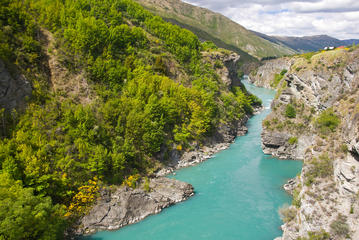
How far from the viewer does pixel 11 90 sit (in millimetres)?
37812

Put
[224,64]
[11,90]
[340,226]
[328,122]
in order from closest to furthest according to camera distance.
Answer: [340,226] < [328,122] < [11,90] < [224,64]

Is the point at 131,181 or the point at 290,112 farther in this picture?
the point at 290,112

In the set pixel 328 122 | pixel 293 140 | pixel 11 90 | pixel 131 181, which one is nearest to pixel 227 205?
pixel 131 181

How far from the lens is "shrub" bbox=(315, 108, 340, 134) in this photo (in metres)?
29.3

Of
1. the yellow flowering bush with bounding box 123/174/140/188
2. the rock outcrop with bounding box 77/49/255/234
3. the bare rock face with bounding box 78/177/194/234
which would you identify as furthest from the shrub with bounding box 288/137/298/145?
the yellow flowering bush with bounding box 123/174/140/188

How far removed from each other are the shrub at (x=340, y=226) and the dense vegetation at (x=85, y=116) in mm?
27089

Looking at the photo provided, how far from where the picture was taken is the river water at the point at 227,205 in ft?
103

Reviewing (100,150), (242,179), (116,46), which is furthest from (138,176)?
(116,46)

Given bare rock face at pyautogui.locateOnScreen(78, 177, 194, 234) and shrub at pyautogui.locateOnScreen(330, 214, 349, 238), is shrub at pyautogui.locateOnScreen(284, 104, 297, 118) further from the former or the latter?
shrub at pyautogui.locateOnScreen(330, 214, 349, 238)

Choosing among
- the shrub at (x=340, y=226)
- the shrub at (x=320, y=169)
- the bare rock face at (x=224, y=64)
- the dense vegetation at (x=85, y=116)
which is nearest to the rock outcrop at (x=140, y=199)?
the dense vegetation at (x=85, y=116)

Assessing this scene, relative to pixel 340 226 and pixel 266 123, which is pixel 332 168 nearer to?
pixel 340 226

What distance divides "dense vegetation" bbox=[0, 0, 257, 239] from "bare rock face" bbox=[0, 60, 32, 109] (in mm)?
1322

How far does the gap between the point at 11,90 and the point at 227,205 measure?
36.4 metres

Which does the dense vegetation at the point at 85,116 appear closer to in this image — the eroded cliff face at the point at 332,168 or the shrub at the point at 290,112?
the shrub at the point at 290,112
